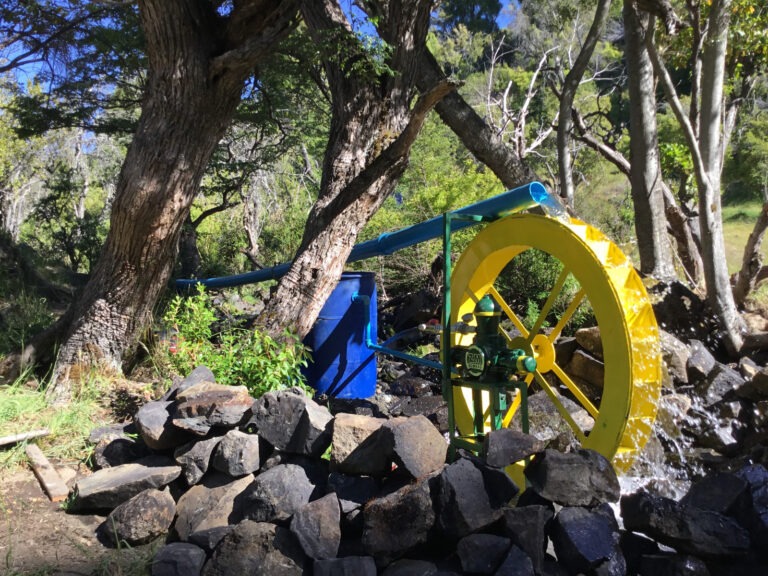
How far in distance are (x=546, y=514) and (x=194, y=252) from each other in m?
7.85

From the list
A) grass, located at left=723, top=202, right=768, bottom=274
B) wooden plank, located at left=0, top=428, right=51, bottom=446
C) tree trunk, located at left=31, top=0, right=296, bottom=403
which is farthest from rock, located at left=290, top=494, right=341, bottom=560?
grass, located at left=723, top=202, right=768, bottom=274

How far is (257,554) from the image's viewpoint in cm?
232

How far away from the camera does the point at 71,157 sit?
20.8m

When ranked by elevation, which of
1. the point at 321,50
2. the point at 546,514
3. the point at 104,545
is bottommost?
the point at 104,545

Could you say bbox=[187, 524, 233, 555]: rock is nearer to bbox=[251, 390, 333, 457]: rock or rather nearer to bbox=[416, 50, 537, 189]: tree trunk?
bbox=[251, 390, 333, 457]: rock

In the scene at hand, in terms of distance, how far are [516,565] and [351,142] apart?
3616 mm

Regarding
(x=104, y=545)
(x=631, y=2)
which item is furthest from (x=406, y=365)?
(x=631, y=2)

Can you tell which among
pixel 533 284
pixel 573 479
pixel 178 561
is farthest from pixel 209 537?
pixel 533 284

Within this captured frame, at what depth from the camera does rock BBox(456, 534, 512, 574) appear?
2105 millimetres

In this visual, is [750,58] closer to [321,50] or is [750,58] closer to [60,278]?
[321,50]

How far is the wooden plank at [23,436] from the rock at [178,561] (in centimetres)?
158

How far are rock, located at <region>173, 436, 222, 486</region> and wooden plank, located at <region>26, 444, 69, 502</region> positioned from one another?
0.62 m

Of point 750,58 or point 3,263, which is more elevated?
point 750,58

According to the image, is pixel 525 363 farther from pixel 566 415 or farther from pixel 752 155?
pixel 752 155
